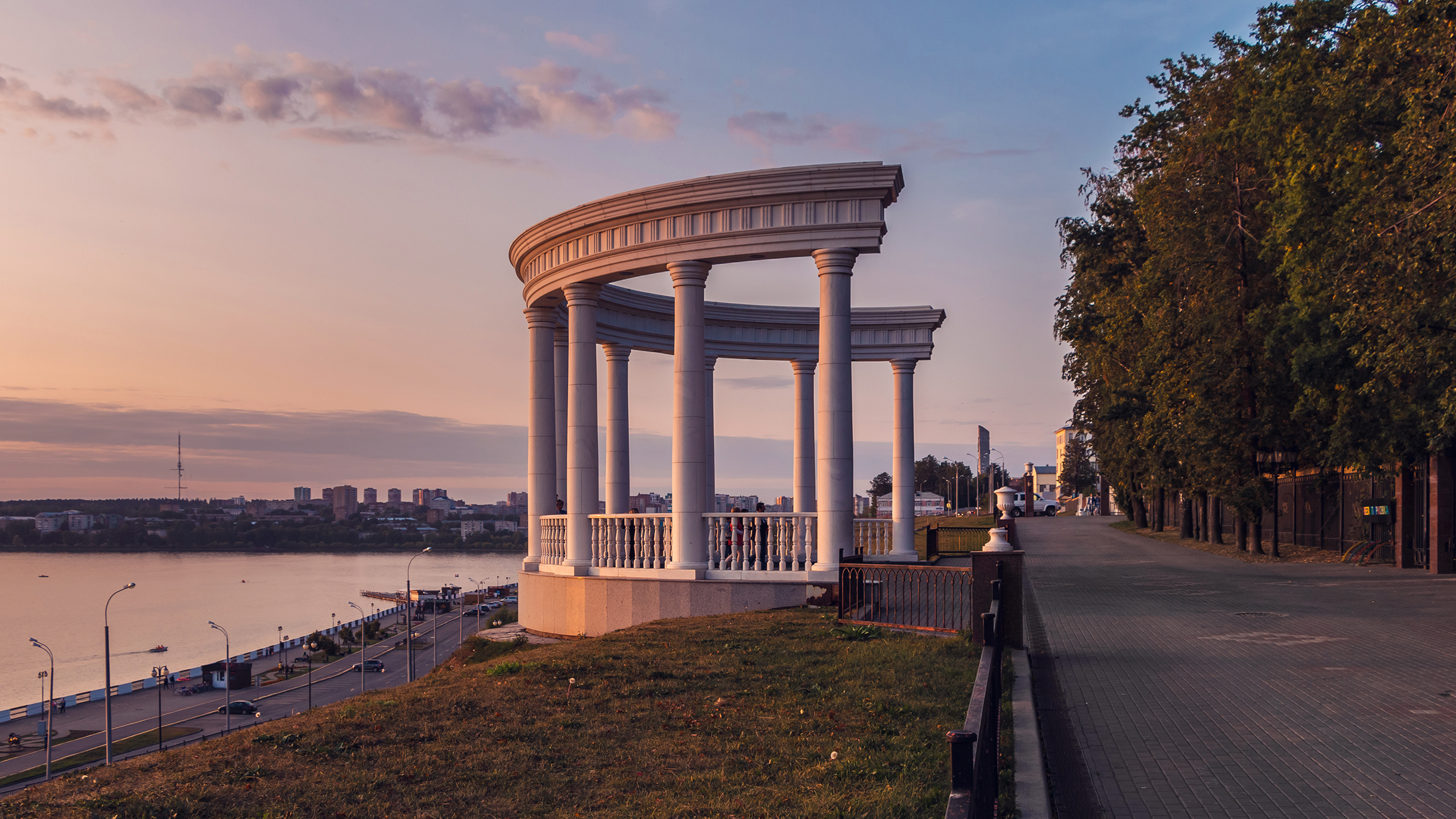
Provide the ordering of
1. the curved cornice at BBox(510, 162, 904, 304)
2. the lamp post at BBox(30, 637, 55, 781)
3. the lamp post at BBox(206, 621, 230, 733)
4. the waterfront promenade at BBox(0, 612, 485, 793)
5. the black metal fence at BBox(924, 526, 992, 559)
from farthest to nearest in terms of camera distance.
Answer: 1. the waterfront promenade at BBox(0, 612, 485, 793)
2. the lamp post at BBox(206, 621, 230, 733)
3. the lamp post at BBox(30, 637, 55, 781)
4. the black metal fence at BBox(924, 526, 992, 559)
5. the curved cornice at BBox(510, 162, 904, 304)

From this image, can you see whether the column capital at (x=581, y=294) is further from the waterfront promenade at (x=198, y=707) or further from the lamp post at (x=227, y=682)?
the waterfront promenade at (x=198, y=707)

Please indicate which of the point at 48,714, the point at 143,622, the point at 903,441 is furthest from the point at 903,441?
the point at 143,622

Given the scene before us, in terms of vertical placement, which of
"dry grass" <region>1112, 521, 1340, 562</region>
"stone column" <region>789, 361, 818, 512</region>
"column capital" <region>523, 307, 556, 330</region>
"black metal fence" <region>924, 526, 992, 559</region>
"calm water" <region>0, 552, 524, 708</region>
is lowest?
"calm water" <region>0, 552, 524, 708</region>

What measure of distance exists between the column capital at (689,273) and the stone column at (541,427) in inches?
196

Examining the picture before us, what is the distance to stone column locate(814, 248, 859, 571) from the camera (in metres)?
16.5

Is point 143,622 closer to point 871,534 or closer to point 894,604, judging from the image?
point 871,534

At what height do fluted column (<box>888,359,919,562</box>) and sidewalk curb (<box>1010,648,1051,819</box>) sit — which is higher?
fluted column (<box>888,359,919,562</box>)

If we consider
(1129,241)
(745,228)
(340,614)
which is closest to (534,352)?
(745,228)

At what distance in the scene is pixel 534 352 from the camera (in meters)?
21.6

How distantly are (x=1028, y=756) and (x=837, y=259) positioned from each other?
35.0 feet

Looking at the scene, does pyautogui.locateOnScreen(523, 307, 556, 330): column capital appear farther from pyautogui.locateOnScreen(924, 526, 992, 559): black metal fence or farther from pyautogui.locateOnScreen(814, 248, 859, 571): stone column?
pyautogui.locateOnScreen(924, 526, 992, 559): black metal fence

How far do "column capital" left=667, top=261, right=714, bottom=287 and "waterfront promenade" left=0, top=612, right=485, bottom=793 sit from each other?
66.5 m

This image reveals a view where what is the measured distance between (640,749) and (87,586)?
225 metres

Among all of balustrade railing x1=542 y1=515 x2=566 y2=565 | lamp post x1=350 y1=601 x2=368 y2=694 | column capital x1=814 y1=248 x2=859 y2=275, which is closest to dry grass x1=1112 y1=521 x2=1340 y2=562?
column capital x1=814 y1=248 x2=859 y2=275
